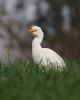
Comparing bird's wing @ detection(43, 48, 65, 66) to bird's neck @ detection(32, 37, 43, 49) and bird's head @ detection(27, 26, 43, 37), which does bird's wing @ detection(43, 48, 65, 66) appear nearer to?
bird's neck @ detection(32, 37, 43, 49)

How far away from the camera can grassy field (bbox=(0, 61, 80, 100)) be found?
909 cm

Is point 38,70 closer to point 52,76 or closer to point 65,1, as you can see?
point 52,76

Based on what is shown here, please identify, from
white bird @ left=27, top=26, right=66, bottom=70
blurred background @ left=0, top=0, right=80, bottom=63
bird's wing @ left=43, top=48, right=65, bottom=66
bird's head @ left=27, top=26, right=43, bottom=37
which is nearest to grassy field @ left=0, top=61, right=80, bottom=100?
white bird @ left=27, top=26, right=66, bottom=70

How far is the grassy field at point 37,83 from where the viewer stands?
909 cm

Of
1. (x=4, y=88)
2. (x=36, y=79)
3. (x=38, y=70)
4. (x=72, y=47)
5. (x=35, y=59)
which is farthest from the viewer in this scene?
(x=72, y=47)

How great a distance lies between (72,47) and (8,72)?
18.2 metres

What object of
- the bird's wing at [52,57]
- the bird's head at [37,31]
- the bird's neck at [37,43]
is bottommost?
the bird's wing at [52,57]

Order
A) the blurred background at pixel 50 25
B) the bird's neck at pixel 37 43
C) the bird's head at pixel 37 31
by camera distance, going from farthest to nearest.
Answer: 1. the blurred background at pixel 50 25
2. the bird's head at pixel 37 31
3. the bird's neck at pixel 37 43

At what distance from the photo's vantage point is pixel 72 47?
29.4m

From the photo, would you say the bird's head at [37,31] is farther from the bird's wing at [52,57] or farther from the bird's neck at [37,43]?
the bird's wing at [52,57]

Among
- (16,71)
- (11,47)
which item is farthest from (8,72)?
(11,47)

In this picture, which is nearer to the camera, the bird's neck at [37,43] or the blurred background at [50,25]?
the bird's neck at [37,43]

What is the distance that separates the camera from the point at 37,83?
10.3 meters

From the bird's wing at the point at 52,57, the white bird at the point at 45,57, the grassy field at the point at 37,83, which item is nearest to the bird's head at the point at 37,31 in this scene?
the white bird at the point at 45,57
